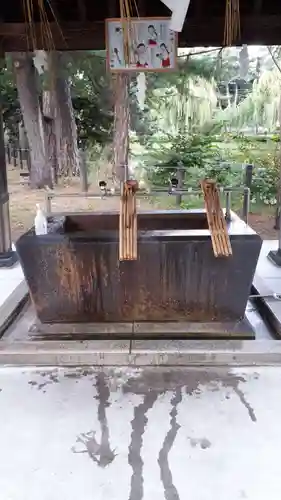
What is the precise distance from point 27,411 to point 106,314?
2.72 ft

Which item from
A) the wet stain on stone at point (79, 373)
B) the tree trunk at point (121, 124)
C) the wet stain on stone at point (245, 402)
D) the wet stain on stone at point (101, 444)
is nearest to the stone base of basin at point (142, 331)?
the wet stain on stone at point (79, 373)

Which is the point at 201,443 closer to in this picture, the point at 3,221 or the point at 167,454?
the point at 167,454

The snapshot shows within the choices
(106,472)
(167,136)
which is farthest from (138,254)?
(167,136)

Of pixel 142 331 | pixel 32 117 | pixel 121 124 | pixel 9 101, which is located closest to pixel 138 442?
pixel 142 331

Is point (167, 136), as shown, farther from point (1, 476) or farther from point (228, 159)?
point (1, 476)

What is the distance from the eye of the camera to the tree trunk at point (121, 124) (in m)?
6.50

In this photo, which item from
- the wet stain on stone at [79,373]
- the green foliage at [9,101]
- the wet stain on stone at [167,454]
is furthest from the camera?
the green foliage at [9,101]

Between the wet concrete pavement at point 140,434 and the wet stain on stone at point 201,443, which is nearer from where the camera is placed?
the wet concrete pavement at point 140,434

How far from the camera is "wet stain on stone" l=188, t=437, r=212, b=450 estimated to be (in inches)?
66.2

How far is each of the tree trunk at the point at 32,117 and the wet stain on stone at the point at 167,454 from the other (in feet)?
19.8

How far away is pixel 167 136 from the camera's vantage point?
8.65 m

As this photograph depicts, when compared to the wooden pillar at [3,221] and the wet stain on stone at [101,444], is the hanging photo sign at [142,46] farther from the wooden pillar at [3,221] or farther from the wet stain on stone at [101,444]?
the wet stain on stone at [101,444]

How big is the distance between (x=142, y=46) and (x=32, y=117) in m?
4.24

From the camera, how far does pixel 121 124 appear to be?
6773 millimetres
